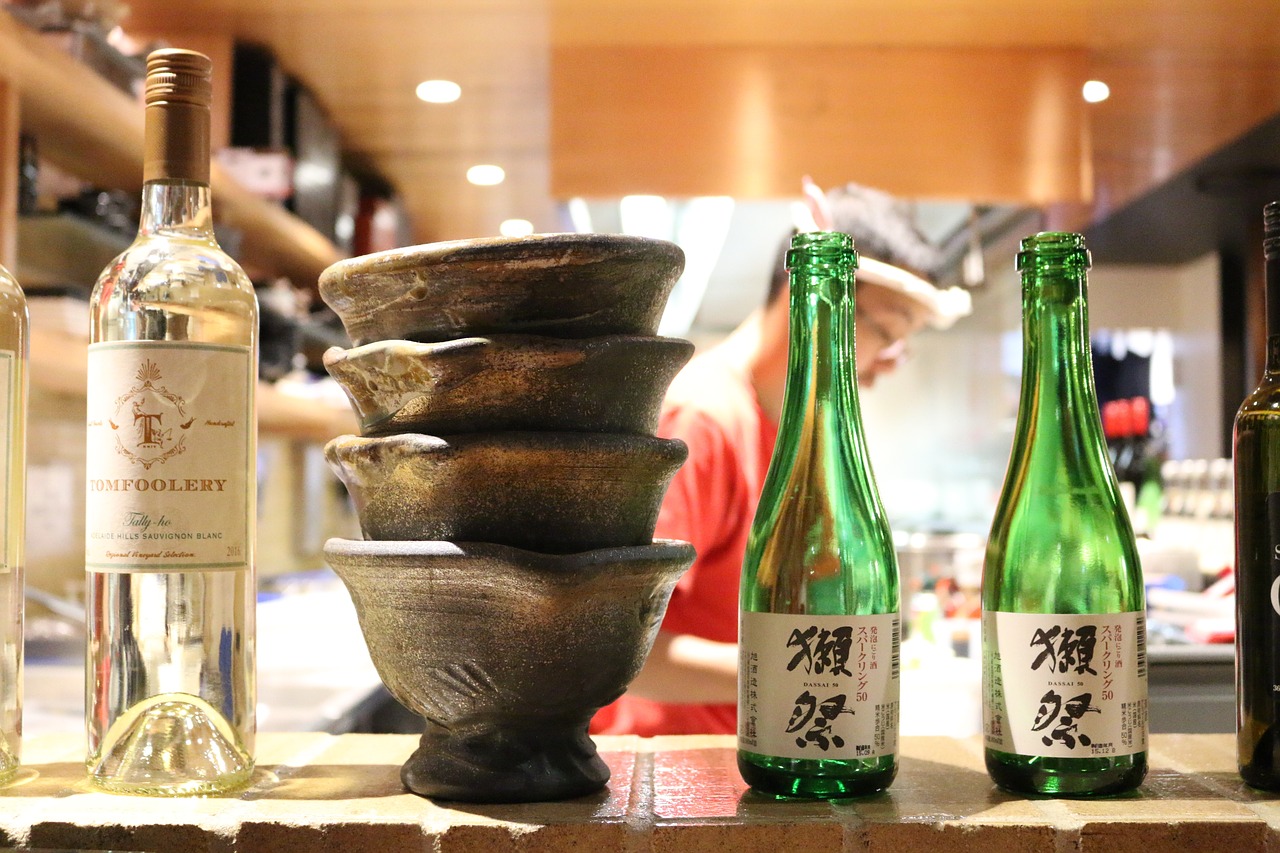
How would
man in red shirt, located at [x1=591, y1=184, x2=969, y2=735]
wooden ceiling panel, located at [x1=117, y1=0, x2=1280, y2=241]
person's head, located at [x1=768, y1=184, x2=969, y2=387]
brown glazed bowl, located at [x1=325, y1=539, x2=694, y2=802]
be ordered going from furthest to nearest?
wooden ceiling panel, located at [x1=117, y1=0, x2=1280, y2=241] → person's head, located at [x1=768, y1=184, x2=969, y2=387] → man in red shirt, located at [x1=591, y1=184, x2=969, y2=735] → brown glazed bowl, located at [x1=325, y1=539, x2=694, y2=802]

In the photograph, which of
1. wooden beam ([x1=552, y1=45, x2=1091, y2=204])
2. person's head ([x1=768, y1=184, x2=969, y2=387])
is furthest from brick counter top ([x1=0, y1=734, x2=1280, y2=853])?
wooden beam ([x1=552, y1=45, x2=1091, y2=204])

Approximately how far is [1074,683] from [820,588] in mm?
119

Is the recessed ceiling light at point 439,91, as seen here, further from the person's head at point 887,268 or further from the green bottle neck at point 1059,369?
the green bottle neck at point 1059,369

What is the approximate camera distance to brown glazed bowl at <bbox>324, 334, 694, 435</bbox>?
0.47m

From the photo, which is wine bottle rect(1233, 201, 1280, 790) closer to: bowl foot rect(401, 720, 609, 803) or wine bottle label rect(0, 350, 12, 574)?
bowl foot rect(401, 720, 609, 803)

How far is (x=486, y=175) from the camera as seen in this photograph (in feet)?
10.4

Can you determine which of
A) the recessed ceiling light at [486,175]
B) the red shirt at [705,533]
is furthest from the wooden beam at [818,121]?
the red shirt at [705,533]

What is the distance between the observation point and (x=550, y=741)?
1.69 ft

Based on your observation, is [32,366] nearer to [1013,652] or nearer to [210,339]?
[210,339]

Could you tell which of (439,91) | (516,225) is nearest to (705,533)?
(439,91)

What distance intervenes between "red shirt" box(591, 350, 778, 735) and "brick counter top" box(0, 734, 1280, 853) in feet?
2.83

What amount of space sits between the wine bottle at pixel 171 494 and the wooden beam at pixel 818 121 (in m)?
1.82

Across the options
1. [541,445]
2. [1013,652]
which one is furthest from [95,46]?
[1013,652]

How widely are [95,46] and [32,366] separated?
1.47 feet
